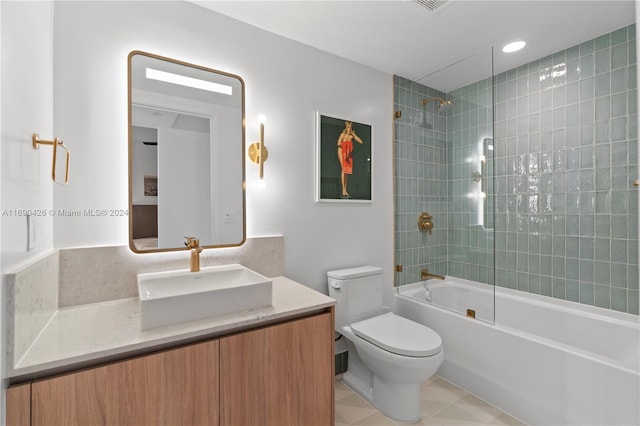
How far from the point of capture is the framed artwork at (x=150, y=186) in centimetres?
154

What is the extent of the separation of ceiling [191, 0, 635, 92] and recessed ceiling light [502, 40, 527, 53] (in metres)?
0.04

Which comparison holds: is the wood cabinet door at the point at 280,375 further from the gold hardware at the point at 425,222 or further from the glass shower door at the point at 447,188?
the gold hardware at the point at 425,222

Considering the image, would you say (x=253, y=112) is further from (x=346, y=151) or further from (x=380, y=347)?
(x=380, y=347)

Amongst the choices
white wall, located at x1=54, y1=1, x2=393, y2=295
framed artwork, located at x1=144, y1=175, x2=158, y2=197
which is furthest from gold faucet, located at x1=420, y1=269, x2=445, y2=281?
framed artwork, located at x1=144, y1=175, x2=158, y2=197

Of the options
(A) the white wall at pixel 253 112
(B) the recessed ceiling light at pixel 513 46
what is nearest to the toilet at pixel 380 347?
(A) the white wall at pixel 253 112

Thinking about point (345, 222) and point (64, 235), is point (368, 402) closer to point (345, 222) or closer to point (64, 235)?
point (345, 222)

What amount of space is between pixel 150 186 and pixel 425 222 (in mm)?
2012

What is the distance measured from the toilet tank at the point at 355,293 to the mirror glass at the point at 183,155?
723 mm

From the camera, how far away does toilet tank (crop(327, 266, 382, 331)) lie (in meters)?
2.07

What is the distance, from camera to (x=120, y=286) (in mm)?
1471

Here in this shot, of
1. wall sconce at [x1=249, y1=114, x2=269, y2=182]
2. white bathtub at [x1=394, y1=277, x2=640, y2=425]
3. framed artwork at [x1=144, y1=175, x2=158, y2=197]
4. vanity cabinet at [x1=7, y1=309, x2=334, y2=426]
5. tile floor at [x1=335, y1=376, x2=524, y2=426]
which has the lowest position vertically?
tile floor at [x1=335, y1=376, x2=524, y2=426]

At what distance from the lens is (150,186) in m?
1.55

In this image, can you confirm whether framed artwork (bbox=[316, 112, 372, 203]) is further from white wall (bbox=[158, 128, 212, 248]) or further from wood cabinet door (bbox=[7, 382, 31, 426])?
wood cabinet door (bbox=[7, 382, 31, 426])

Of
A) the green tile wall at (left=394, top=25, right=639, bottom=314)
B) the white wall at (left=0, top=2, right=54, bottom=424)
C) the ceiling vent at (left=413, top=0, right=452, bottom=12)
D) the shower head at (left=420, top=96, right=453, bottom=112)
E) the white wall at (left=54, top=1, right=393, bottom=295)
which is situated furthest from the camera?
the shower head at (left=420, top=96, right=453, bottom=112)
